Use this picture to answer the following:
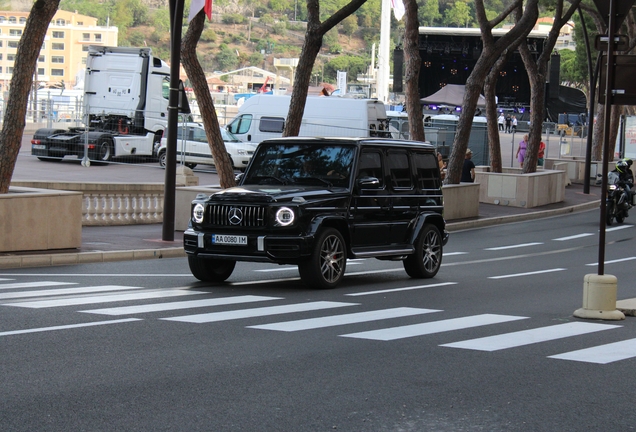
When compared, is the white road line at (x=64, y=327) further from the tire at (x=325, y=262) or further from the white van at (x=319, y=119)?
the white van at (x=319, y=119)

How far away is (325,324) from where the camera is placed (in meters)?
10.4

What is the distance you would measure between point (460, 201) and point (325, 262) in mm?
15088

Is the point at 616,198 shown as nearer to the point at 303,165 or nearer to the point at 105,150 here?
the point at 303,165

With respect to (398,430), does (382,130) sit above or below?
above

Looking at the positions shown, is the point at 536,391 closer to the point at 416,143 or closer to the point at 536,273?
the point at 416,143

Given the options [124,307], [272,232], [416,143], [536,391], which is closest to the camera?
[536,391]

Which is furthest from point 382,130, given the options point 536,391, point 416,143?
point 536,391

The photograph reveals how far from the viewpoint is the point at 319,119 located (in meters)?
40.9

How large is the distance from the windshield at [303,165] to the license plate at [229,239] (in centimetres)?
138

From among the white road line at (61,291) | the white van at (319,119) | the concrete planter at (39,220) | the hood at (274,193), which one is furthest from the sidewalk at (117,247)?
the white van at (319,119)

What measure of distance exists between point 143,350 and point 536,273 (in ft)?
32.1

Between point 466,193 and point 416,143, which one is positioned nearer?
point 416,143

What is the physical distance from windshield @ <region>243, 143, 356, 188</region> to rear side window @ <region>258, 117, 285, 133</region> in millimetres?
26105

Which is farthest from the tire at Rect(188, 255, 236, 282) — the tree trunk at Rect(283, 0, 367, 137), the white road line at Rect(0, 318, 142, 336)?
the tree trunk at Rect(283, 0, 367, 137)
